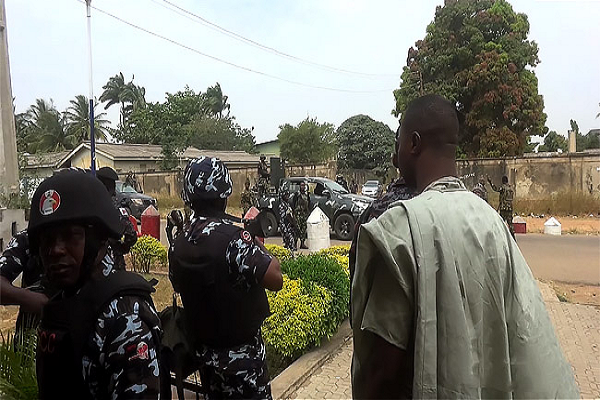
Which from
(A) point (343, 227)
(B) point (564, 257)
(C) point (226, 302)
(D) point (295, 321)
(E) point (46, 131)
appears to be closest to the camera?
(C) point (226, 302)

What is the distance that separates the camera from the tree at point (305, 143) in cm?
3784

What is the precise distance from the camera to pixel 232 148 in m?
47.1

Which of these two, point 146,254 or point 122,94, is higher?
point 122,94

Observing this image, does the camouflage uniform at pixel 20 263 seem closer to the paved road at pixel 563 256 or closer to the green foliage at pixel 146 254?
the green foliage at pixel 146 254

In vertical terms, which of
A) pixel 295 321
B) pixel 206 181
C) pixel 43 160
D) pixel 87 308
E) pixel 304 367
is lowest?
pixel 304 367

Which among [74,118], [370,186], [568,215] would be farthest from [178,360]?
[74,118]

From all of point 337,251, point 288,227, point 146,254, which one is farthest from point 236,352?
point 288,227

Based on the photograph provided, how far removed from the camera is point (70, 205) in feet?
4.42

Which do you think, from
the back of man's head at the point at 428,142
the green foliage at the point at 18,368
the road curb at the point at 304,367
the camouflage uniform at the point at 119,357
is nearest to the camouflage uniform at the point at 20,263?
the green foliage at the point at 18,368

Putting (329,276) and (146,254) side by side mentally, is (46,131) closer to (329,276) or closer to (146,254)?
(146,254)

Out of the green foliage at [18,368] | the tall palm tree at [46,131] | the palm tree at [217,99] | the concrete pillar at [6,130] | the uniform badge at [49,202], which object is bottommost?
the green foliage at [18,368]

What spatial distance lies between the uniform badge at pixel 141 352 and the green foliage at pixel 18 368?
1370mm

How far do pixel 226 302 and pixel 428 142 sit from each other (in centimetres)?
121

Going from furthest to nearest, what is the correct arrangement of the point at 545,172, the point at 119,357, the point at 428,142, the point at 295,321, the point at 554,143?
the point at 554,143, the point at 545,172, the point at 295,321, the point at 428,142, the point at 119,357
